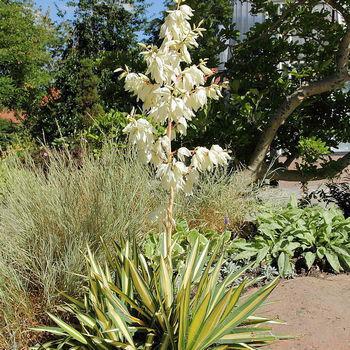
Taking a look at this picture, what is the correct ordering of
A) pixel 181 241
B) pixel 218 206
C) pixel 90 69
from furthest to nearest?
pixel 90 69 → pixel 218 206 → pixel 181 241

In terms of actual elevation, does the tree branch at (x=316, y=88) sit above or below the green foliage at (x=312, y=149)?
above

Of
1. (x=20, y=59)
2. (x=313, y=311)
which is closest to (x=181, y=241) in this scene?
(x=313, y=311)

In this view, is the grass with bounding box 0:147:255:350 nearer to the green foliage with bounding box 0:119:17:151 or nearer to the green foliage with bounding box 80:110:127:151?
the green foliage with bounding box 80:110:127:151

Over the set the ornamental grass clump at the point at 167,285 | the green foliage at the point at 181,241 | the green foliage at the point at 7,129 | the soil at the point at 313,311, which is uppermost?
the ornamental grass clump at the point at 167,285

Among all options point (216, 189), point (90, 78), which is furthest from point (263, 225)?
point (90, 78)

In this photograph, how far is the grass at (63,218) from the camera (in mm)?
3589

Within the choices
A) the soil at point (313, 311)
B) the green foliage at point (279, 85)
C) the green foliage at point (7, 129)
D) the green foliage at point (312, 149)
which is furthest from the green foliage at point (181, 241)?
the green foliage at point (7, 129)

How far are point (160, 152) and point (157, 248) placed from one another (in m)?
1.74

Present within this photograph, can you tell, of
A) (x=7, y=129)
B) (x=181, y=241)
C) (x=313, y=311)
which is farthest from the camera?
(x=7, y=129)

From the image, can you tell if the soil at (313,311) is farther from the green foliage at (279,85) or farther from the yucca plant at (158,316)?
the green foliage at (279,85)

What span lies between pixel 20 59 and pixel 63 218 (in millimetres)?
12492

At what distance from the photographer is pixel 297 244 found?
4891 mm

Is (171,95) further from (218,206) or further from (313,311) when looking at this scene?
(218,206)

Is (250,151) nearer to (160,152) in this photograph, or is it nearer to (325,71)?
(325,71)
